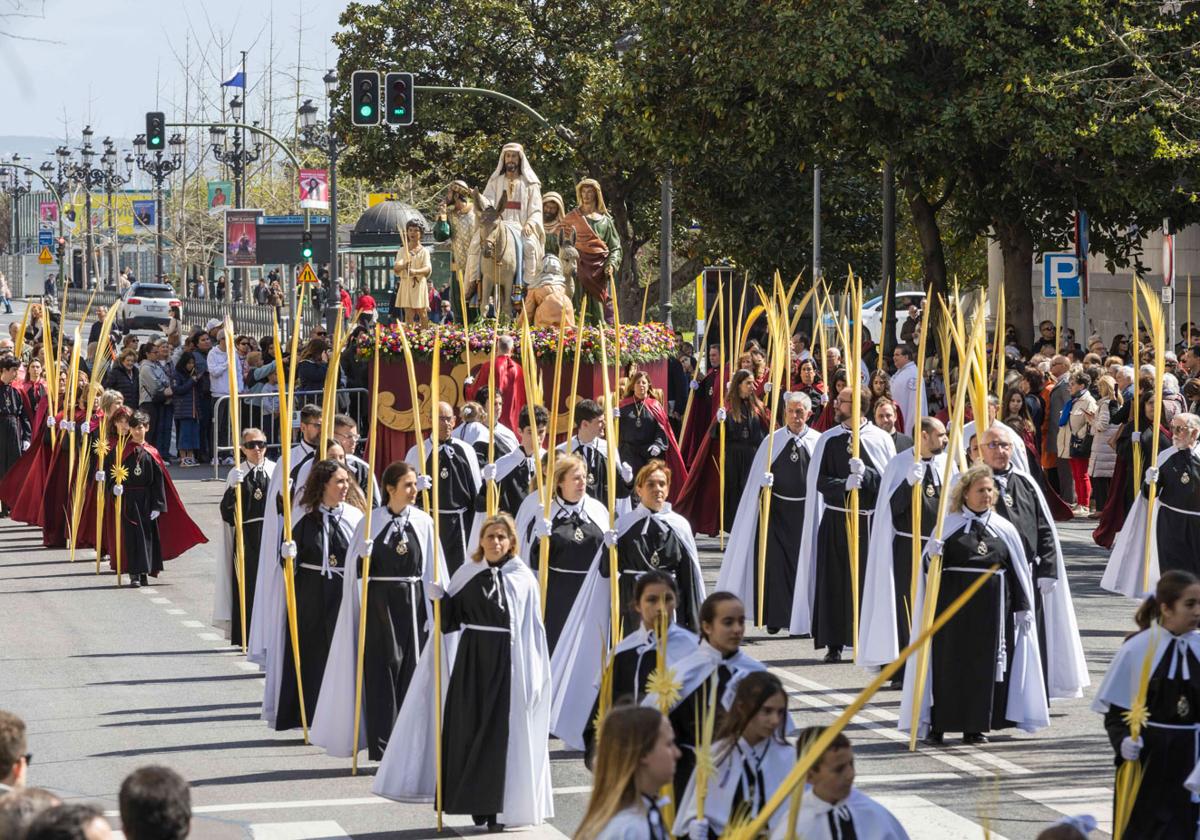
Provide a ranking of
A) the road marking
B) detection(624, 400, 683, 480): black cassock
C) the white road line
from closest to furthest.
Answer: the road marking < the white road line < detection(624, 400, 683, 480): black cassock

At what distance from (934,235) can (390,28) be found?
17.7 meters

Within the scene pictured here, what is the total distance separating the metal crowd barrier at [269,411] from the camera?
81.6ft

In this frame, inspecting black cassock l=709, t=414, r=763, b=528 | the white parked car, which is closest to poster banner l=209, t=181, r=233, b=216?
the white parked car

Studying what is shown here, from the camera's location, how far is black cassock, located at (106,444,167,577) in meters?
18.5

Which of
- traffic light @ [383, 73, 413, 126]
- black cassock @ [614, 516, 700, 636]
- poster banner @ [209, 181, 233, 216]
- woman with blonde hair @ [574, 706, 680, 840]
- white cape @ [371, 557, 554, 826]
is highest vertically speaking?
poster banner @ [209, 181, 233, 216]

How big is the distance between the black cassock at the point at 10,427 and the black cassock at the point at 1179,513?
13.7 meters

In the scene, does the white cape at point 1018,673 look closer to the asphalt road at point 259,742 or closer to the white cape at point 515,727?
the asphalt road at point 259,742

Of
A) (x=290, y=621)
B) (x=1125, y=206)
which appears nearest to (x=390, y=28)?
(x=1125, y=206)

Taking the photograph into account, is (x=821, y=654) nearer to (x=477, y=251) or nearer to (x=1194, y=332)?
(x=477, y=251)

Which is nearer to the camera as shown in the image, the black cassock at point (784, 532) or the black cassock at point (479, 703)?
the black cassock at point (479, 703)

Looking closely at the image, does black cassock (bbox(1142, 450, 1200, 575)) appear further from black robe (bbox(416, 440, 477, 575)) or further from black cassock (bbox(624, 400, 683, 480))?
black cassock (bbox(624, 400, 683, 480))

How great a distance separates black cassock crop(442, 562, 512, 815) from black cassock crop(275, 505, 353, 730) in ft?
6.57

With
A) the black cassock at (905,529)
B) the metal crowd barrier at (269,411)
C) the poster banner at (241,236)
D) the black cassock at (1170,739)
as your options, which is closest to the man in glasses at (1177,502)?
the black cassock at (905,529)

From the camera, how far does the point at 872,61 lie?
87.2ft
